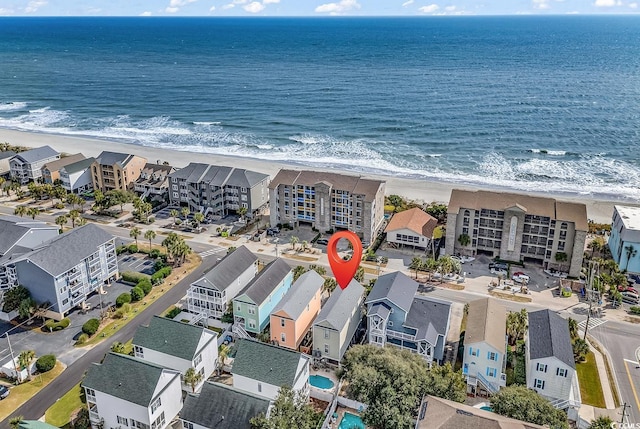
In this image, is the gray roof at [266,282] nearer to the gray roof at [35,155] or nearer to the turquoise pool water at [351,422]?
the turquoise pool water at [351,422]

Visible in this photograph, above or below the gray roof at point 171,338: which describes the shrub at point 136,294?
below

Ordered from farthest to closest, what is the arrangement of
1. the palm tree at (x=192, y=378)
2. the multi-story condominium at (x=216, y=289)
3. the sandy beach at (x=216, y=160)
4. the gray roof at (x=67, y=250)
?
the sandy beach at (x=216, y=160), the multi-story condominium at (x=216, y=289), the gray roof at (x=67, y=250), the palm tree at (x=192, y=378)

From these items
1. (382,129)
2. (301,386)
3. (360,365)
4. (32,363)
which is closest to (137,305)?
(32,363)

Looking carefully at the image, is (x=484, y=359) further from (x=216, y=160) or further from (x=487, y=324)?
(x=216, y=160)

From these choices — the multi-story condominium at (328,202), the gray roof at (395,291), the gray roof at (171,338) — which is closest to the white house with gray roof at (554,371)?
the gray roof at (395,291)

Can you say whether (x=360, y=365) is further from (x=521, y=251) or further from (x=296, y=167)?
(x=296, y=167)

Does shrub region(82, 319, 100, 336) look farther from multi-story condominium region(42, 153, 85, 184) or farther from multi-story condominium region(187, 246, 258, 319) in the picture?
multi-story condominium region(42, 153, 85, 184)

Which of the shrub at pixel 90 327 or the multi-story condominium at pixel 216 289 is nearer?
the shrub at pixel 90 327
